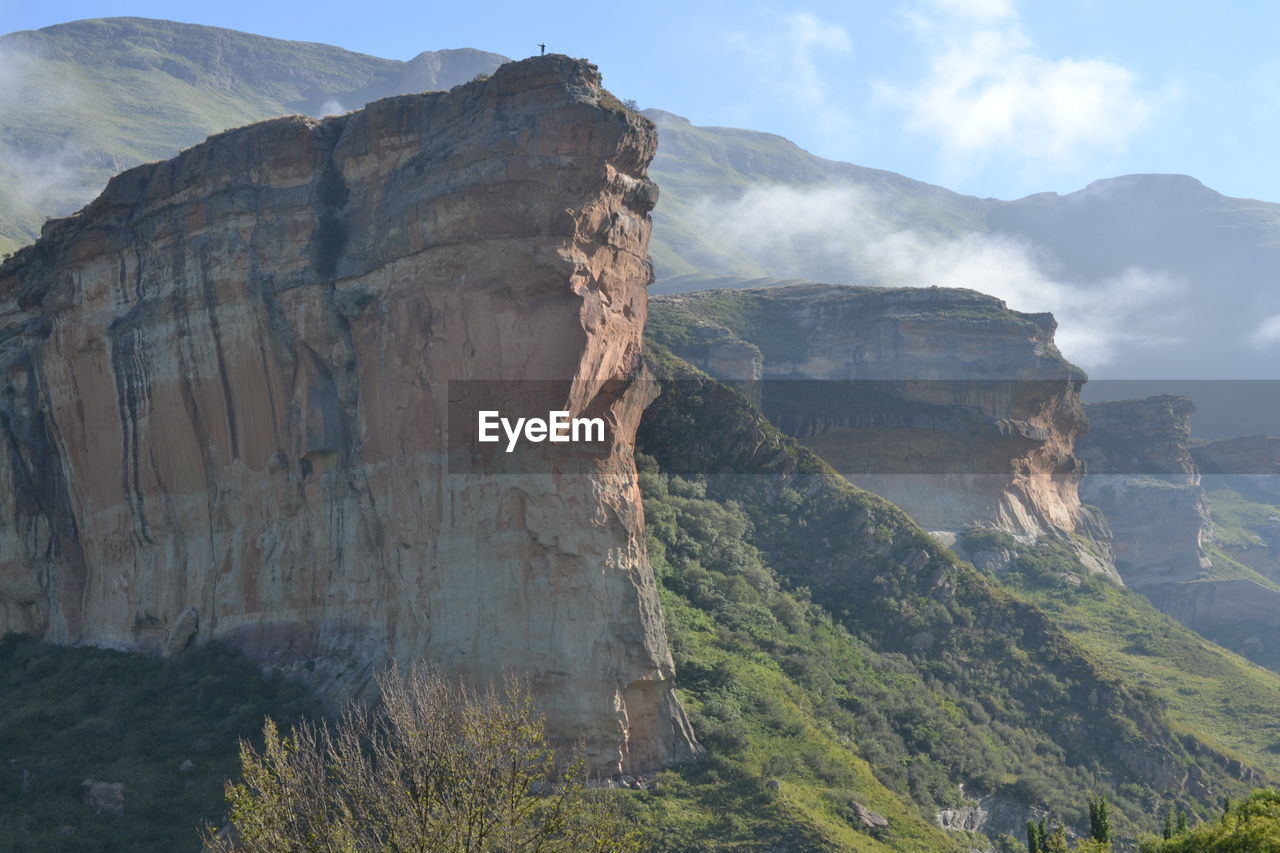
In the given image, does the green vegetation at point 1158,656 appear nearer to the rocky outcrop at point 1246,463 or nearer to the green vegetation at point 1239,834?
the green vegetation at point 1239,834

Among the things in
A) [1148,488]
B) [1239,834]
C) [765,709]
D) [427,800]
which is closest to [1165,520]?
[1148,488]

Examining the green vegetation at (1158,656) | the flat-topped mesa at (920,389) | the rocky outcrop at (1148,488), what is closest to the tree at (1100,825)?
the green vegetation at (1158,656)

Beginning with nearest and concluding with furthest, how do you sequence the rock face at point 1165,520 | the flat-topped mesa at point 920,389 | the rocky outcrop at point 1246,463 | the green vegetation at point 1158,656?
the green vegetation at point 1158,656
the flat-topped mesa at point 920,389
the rock face at point 1165,520
the rocky outcrop at point 1246,463

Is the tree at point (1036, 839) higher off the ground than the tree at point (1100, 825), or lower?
lower

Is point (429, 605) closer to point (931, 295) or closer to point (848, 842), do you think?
point (848, 842)

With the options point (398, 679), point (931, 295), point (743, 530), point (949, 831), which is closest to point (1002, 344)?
point (931, 295)

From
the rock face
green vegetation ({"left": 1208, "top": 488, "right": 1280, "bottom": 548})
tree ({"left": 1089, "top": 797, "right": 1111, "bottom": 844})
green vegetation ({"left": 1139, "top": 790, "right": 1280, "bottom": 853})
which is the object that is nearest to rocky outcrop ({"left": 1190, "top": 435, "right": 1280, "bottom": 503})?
green vegetation ({"left": 1208, "top": 488, "right": 1280, "bottom": 548})
